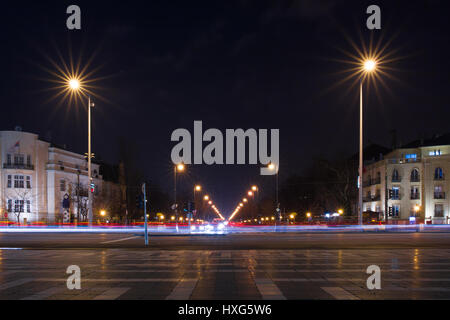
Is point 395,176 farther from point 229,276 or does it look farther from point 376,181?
point 229,276

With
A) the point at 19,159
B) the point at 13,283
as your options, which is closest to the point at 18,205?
the point at 19,159

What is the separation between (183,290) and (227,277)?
2412 millimetres

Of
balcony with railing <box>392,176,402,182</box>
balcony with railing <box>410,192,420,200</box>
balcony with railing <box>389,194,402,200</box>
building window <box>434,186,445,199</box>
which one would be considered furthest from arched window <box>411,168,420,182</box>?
balcony with railing <box>389,194,402,200</box>

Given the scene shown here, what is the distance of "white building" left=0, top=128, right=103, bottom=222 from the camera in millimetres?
68625

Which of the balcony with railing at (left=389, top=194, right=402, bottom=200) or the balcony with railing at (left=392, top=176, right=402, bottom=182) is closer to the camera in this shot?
the balcony with railing at (left=389, top=194, right=402, bottom=200)

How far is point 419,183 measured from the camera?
69625mm

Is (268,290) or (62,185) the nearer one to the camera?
(268,290)

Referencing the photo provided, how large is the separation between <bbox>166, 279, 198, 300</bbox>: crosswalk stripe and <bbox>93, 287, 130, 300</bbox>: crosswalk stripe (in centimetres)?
119

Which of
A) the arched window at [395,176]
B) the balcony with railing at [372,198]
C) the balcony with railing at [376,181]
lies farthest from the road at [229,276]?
the balcony with railing at [372,198]

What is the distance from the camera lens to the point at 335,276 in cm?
1255

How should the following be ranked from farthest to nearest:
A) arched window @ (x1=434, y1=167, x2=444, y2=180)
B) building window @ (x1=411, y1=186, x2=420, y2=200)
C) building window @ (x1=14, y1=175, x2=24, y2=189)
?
building window @ (x1=411, y1=186, x2=420, y2=200) → building window @ (x1=14, y1=175, x2=24, y2=189) → arched window @ (x1=434, y1=167, x2=444, y2=180)

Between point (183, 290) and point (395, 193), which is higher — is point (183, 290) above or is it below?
above

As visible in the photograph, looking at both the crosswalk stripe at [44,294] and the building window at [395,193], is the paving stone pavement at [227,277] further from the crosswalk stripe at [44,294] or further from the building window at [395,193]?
the building window at [395,193]

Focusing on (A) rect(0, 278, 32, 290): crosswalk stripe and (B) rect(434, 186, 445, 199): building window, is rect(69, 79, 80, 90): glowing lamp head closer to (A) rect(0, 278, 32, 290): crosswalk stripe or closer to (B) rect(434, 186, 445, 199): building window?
(A) rect(0, 278, 32, 290): crosswalk stripe
